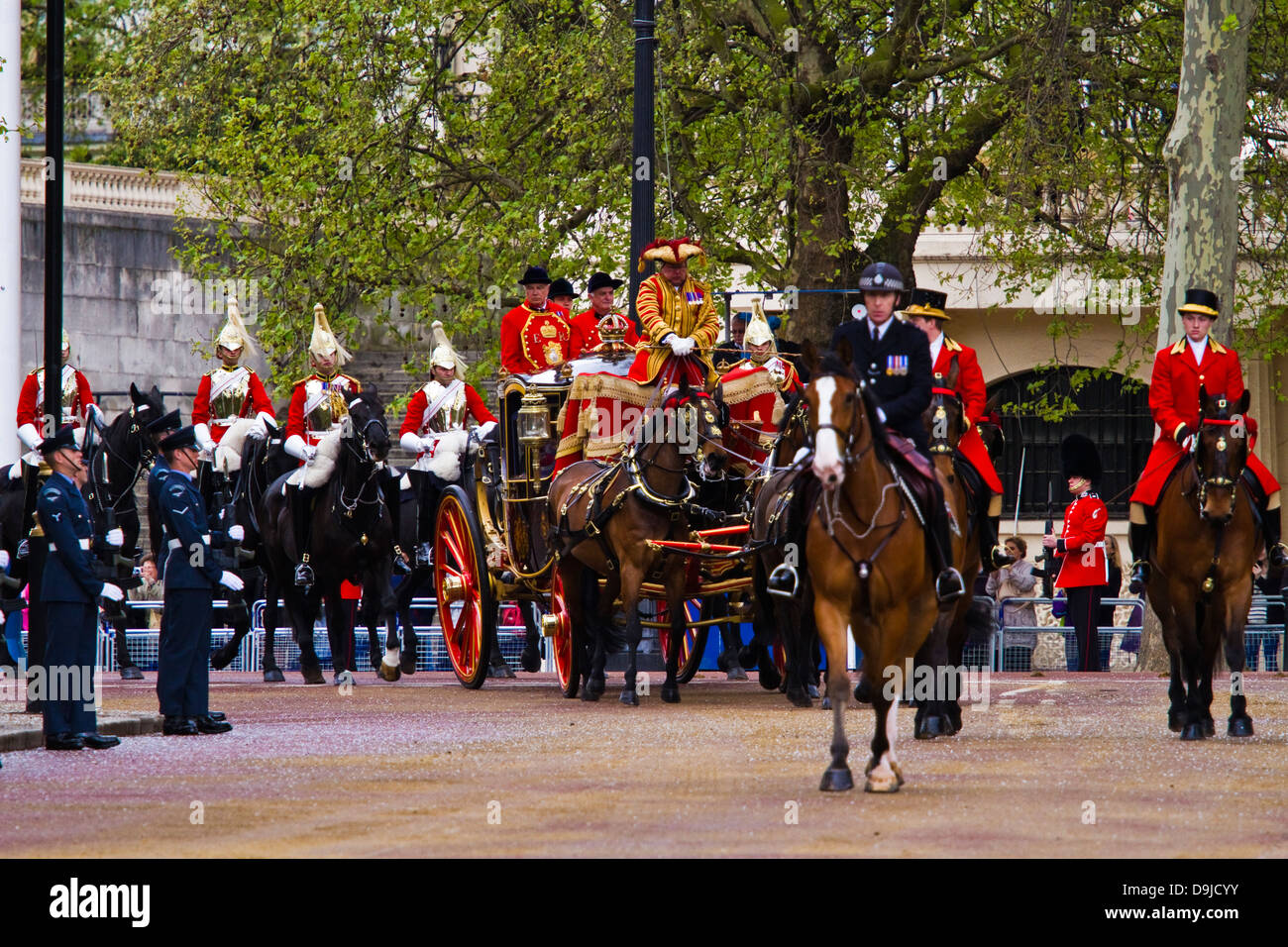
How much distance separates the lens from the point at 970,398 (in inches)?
509

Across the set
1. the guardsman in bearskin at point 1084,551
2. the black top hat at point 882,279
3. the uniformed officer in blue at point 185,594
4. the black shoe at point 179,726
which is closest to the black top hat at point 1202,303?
the black top hat at point 882,279

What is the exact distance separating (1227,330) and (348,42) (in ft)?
36.7

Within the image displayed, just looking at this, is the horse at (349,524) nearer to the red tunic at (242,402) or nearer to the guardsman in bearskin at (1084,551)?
the red tunic at (242,402)

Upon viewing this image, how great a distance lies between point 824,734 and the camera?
40.1 ft

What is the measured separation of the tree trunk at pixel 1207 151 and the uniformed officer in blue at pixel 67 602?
11064mm

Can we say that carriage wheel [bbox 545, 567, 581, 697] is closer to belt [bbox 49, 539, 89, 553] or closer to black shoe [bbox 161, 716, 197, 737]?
black shoe [bbox 161, 716, 197, 737]

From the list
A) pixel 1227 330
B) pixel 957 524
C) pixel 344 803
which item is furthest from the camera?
pixel 1227 330

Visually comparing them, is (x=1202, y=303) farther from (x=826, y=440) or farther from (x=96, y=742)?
(x=96, y=742)

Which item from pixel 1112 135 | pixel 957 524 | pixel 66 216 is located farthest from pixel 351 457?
pixel 66 216

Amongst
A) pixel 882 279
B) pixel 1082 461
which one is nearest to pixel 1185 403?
pixel 882 279

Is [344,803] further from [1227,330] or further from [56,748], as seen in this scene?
[1227,330]

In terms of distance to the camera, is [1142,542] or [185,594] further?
[185,594]

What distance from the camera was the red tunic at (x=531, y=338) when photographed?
17500 millimetres

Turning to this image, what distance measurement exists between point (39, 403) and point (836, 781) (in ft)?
39.2
